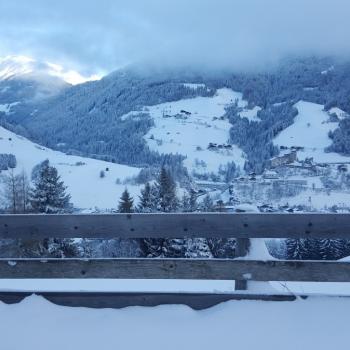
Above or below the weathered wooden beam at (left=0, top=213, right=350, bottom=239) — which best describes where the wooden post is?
below

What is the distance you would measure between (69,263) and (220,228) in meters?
1.38

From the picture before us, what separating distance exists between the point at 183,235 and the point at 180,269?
32 cm

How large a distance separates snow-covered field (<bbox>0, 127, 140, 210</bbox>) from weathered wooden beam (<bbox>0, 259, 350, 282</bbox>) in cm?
5012

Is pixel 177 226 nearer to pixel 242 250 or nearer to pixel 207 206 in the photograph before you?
pixel 242 250

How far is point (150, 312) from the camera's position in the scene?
409 cm

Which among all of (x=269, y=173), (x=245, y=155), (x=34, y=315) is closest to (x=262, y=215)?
(x=34, y=315)

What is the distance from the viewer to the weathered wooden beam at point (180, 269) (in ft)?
14.1

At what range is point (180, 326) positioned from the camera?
12.9 feet

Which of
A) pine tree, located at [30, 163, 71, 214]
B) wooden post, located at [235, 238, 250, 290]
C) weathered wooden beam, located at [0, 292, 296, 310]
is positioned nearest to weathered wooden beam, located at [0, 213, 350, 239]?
wooden post, located at [235, 238, 250, 290]

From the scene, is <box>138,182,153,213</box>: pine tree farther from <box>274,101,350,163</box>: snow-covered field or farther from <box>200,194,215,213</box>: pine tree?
<box>274,101,350,163</box>: snow-covered field

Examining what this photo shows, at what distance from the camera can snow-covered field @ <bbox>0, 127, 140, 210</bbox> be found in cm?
7637

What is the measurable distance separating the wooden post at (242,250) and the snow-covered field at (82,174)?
50135 millimetres

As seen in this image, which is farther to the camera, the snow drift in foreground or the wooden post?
the wooden post

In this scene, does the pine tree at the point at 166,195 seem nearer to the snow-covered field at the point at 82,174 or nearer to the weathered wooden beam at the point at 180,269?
the weathered wooden beam at the point at 180,269
